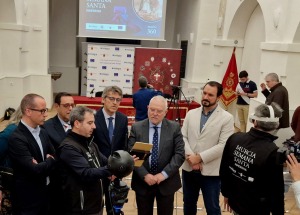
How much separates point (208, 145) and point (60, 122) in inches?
56.4

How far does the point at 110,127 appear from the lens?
11.4 ft

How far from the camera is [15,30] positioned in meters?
9.46

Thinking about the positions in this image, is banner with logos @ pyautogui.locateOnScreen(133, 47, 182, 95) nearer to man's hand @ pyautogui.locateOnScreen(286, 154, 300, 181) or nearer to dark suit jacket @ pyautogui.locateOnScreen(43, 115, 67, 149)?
dark suit jacket @ pyautogui.locateOnScreen(43, 115, 67, 149)

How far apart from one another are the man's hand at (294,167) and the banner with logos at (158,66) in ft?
30.9

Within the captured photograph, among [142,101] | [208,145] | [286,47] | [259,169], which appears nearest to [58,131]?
[208,145]

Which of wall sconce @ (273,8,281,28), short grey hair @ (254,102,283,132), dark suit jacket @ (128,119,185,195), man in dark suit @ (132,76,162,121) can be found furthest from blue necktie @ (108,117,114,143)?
wall sconce @ (273,8,281,28)

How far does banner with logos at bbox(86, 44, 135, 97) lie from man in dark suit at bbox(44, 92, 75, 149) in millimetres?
8502

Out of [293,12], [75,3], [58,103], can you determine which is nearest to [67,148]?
[58,103]

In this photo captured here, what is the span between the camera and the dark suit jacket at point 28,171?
2516 millimetres

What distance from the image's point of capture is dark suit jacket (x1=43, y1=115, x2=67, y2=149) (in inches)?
117

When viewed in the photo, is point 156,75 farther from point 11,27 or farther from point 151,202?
point 151,202

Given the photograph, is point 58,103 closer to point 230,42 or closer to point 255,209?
point 255,209

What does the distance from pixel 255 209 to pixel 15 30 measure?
28.6 ft

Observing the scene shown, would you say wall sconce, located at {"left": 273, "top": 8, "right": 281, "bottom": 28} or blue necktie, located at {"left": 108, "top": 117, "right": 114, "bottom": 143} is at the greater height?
wall sconce, located at {"left": 273, "top": 8, "right": 281, "bottom": 28}
